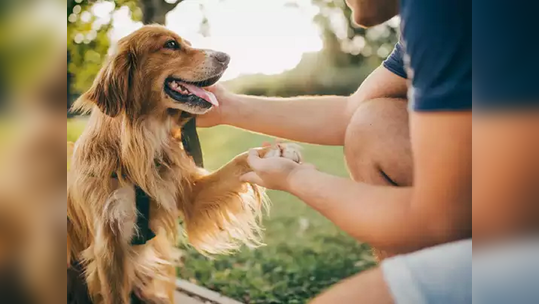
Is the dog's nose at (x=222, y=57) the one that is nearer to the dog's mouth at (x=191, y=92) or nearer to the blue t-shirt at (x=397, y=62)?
the dog's mouth at (x=191, y=92)

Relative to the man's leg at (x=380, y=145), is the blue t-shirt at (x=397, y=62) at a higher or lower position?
higher

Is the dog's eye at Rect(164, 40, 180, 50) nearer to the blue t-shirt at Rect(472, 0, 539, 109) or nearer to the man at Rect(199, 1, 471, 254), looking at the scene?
the man at Rect(199, 1, 471, 254)

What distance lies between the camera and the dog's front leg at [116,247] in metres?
2.68

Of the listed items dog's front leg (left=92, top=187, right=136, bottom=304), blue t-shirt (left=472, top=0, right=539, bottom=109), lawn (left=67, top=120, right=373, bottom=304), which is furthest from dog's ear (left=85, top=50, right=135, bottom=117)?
blue t-shirt (left=472, top=0, right=539, bottom=109)

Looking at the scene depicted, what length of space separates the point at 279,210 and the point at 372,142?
1.84 ft

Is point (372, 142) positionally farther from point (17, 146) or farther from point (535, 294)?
point (17, 146)

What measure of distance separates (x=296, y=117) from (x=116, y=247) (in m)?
1.15

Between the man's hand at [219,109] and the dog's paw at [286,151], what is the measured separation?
0.31 m

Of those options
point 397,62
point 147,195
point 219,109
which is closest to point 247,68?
point 219,109

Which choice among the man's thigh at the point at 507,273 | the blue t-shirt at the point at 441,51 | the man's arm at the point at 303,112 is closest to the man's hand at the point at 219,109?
the man's arm at the point at 303,112

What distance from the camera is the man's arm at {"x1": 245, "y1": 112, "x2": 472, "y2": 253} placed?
2.23m

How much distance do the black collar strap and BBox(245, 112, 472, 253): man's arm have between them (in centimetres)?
77

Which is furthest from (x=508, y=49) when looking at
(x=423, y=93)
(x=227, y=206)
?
(x=227, y=206)

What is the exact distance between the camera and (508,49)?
2.32 m
